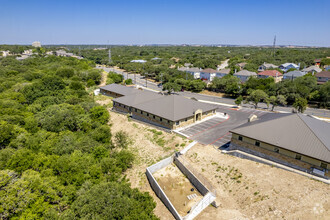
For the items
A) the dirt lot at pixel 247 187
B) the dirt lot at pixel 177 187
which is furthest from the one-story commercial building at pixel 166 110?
the dirt lot at pixel 177 187

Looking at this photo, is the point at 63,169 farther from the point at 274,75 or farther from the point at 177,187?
the point at 274,75

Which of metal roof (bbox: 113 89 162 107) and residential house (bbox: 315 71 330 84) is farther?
residential house (bbox: 315 71 330 84)

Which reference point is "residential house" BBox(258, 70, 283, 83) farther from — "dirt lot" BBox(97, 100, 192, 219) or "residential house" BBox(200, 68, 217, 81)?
"dirt lot" BBox(97, 100, 192, 219)

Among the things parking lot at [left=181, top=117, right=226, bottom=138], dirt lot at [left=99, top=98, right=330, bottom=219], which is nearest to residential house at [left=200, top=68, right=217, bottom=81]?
parking lot at [left=181, top=117, right=226, bottom=138]

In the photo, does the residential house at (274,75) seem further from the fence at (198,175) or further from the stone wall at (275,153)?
the fence at (198,175)

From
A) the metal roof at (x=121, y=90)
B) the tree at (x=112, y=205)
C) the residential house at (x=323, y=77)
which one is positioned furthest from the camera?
the residential house at (x=323, y=77)

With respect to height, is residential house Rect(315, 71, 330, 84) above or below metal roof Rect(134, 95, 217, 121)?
above

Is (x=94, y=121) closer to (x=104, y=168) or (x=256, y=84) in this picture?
(x=104, y=168)

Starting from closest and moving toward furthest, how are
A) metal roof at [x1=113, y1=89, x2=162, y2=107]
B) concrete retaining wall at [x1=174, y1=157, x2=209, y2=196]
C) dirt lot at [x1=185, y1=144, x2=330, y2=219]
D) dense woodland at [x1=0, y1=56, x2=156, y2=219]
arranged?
dirt lot at [x1=185, y1=144, x2=330, y2=219]
dense woodland at [x1=0, y1=56, x2=156, y2=219]
concrete retaining wall at [x1=174, y1=157, x2=209, y2=196]
metal roof at [x1=113, y1=89, x2=162, y2=107]
